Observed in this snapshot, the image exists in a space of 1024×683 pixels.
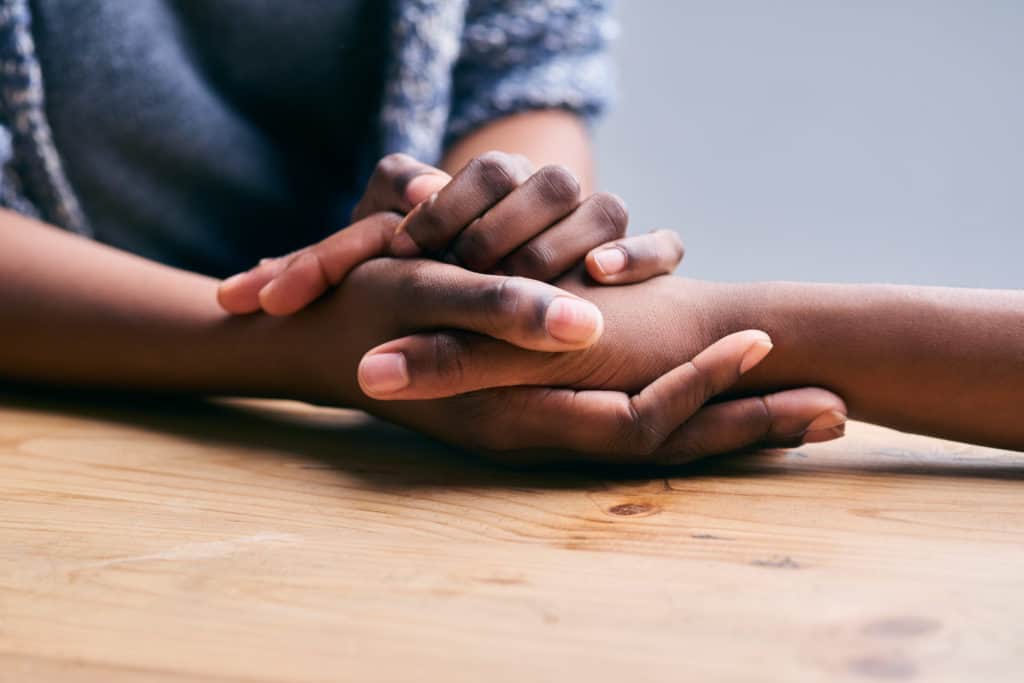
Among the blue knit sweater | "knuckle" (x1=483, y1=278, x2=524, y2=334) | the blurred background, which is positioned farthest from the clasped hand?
the blurred background

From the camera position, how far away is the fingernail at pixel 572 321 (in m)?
0.51

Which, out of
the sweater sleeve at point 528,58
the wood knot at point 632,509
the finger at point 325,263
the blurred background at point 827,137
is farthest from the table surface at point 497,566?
the blurred background at point 827,137

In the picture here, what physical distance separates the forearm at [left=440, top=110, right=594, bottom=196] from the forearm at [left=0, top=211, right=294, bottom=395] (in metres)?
0.32

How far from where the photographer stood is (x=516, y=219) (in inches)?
23.0

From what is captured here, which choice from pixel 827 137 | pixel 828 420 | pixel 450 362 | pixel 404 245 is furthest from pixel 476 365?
pixel 827 137

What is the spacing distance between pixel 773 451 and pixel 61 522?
0.44 meters

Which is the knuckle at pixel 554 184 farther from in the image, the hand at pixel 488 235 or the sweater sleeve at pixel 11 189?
the sweater sleeve at pixel 11 189

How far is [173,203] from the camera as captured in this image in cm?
97

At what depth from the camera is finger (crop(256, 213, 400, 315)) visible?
2.09ft

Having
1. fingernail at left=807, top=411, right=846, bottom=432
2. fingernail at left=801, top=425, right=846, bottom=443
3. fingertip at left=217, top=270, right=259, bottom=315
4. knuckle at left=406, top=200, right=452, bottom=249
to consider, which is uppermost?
knuckle at left=406, top=200, right=452, bottom=249

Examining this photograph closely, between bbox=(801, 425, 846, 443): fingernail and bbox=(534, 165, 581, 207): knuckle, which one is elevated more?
bbox=(534, 165, 581, 207): knuckle

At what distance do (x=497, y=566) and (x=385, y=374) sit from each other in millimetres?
163

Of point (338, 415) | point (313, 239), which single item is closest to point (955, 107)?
point (313, 239)

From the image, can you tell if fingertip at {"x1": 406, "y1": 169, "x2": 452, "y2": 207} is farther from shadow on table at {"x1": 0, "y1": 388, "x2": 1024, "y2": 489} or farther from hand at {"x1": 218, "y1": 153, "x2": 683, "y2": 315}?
shadow on table at {"x1": 0, "y1": 388, "x2": 1024, "y2": 489}
